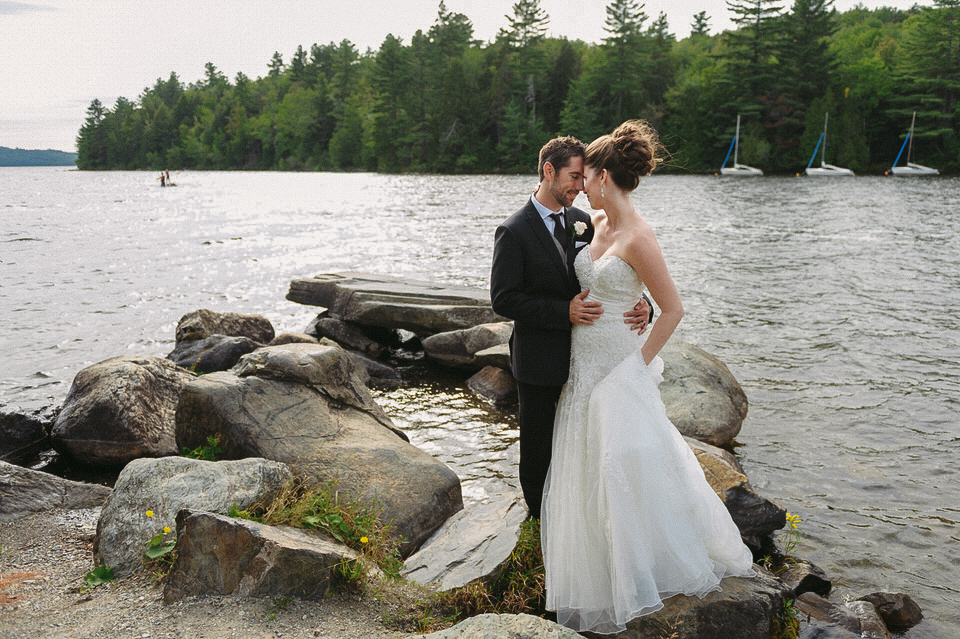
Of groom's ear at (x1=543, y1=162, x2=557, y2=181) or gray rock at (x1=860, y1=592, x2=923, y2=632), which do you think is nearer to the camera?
groom's ear at (x1=543, y1=162, x2=557, y2=181)

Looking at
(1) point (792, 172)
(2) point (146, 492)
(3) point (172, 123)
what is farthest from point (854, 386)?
(3) point (172, 123)

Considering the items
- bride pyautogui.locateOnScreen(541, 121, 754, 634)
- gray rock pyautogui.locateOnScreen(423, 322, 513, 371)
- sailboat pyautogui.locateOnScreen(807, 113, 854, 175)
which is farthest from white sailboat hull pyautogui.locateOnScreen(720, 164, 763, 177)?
bride pyautogui.locateOnScreen(541, 121, 754, 634)

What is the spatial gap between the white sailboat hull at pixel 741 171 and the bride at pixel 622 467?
74.3 meters

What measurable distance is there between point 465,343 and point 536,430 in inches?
265

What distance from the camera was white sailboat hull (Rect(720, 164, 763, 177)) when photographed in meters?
72.5

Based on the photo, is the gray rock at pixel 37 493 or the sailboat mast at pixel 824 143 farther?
the sailboat mast at pixel 824 143

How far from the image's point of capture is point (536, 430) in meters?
4.61

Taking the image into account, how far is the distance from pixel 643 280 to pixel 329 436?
140 inches

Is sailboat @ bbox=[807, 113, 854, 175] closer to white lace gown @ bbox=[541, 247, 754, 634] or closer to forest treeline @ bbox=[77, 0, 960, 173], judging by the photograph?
forest treeline @ bbox=[77, 0, 960, 173]

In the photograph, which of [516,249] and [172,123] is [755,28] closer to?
[516,249]

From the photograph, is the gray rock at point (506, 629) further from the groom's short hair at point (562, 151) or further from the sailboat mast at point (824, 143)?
the sailboat mast at point (824, 143)

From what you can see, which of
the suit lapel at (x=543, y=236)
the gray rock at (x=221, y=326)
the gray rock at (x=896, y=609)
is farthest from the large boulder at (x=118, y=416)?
the gray rock at (x=896, y=609)

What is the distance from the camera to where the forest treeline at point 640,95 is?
72688 mm

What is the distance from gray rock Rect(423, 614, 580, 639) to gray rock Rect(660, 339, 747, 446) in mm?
4840
